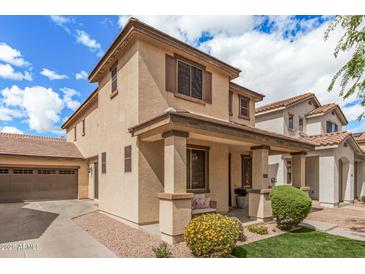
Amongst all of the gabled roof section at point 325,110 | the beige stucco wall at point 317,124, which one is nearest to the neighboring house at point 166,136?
the beige stucco wall at point 317,124

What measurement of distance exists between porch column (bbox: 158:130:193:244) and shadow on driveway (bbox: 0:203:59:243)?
4.31 m

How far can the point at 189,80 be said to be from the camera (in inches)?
416

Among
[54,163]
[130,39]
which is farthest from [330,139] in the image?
[54,163]

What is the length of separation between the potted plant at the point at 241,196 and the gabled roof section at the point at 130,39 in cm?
648

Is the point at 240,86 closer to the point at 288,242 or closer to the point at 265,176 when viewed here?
the point at 265,176

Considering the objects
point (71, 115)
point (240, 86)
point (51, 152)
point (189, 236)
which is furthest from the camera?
point (71, 115)

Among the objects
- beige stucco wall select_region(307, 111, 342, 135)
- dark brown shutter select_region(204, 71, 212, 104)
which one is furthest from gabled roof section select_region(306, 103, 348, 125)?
dark brown shutter select_region(204, 71, 212, 104)

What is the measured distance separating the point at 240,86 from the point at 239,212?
756 centimetres

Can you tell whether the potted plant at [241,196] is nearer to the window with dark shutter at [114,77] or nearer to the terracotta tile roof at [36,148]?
the window with dark shutter at [114,77]

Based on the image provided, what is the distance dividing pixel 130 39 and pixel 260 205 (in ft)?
28.3

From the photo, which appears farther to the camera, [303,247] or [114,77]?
[114,77]

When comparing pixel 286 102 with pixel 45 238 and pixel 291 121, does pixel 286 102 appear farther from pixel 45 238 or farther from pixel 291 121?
pixel 45 238
